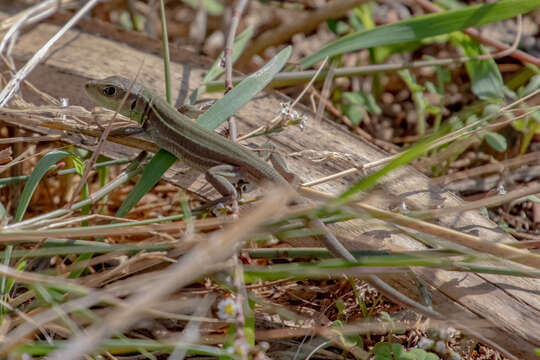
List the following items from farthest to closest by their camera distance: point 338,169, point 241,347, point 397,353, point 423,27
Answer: point 423,27, point 338,169, point 397,353, point 241,347

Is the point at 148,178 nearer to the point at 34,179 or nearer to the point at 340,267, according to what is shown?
the point at 34,179

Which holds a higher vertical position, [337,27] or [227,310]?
[337,27]

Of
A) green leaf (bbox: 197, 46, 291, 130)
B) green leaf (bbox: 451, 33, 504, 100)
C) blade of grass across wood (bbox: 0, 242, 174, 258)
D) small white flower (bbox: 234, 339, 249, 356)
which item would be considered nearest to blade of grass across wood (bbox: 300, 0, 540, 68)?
green leaf (bbox: 451, 33, 504, 100)

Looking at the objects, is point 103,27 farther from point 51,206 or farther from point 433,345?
point 433,345

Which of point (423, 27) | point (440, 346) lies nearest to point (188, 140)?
point (440, 346)

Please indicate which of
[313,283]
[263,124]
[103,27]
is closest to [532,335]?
[313,283]

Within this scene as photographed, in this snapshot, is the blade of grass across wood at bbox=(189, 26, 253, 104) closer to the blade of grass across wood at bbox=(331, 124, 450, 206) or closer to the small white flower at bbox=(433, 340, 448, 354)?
the blade of grass across wood at bbox=(331, 124, 450, 206)
